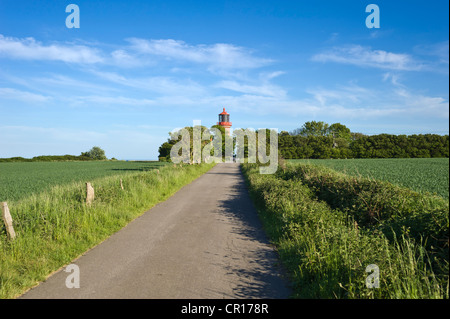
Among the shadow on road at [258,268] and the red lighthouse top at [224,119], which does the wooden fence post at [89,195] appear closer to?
the shadow on road at [258,268]

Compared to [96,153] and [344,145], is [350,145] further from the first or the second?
[96,153]

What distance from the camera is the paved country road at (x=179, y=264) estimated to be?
4449mm

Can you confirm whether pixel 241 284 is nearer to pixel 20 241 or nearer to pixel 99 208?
pixel 20 241

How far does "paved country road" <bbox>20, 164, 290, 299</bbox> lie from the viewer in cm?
445

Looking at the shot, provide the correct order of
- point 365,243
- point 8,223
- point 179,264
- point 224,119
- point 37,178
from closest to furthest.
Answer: point 365,243 → point 179,264 → point 8,223 → point 37,178 → point 224,119

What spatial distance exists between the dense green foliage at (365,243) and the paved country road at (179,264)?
595 millimetres

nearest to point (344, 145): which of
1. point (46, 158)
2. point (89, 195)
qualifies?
point (89, 195)

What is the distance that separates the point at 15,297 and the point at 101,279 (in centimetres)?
132

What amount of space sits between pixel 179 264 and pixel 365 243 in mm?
3798

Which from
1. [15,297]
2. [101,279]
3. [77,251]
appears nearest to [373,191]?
[101,279]

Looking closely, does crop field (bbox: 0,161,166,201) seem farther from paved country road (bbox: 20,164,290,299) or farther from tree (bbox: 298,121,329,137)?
tree (bbox: 298,121,329,137)

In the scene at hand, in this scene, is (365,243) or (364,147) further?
(364,147)

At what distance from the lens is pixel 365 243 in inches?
194

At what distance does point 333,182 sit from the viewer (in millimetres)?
11453
